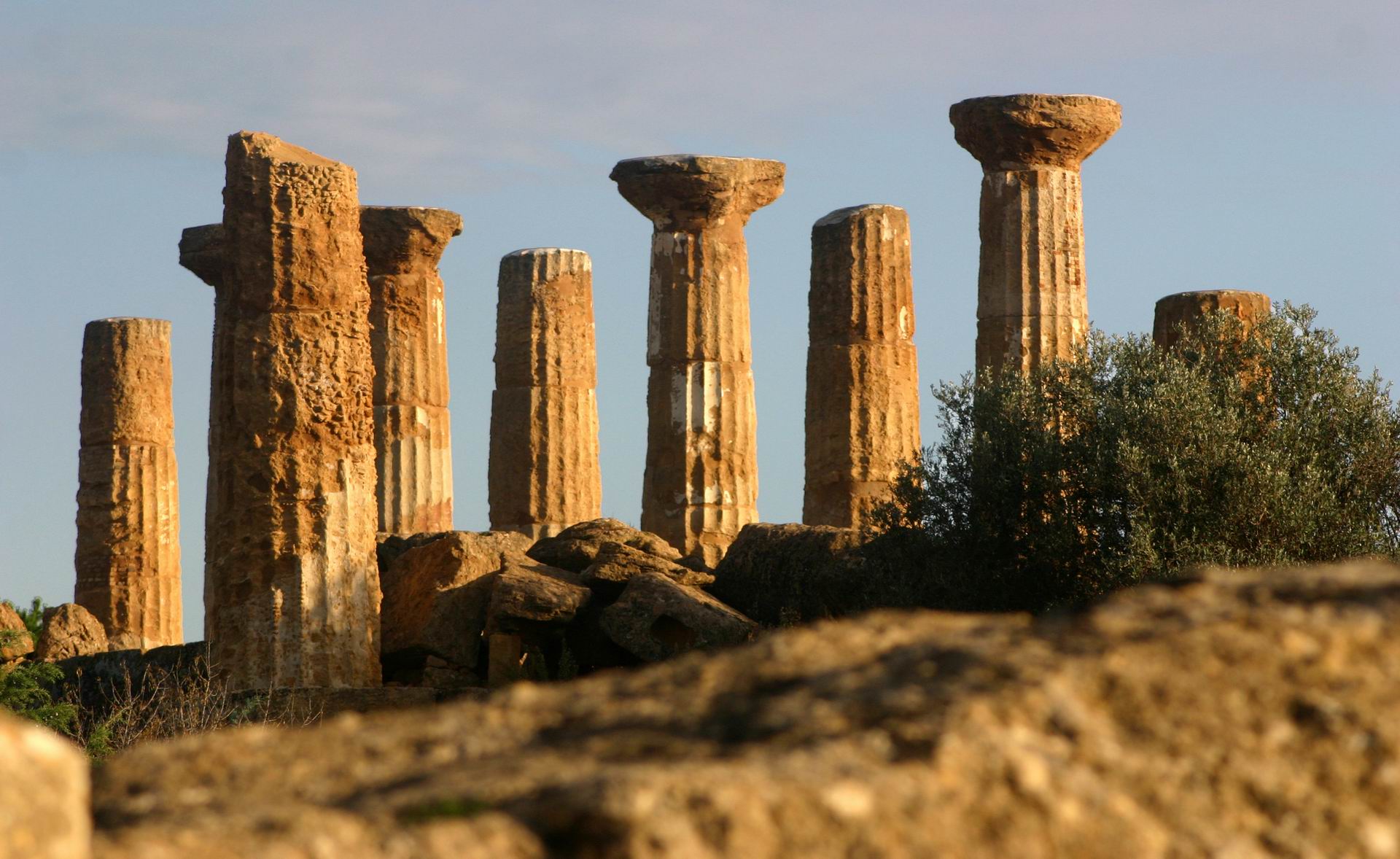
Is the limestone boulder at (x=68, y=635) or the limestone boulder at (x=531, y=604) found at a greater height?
the limestone boulder at (x=531, y=604)

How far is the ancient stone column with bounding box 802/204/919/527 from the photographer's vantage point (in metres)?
21.4

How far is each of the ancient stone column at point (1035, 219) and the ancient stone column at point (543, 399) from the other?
615 centimetres

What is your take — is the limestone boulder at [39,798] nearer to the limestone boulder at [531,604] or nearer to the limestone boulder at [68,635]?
the limestone boulder at [531,604]

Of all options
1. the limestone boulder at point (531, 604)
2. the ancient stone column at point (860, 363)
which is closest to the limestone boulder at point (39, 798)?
the limestone boulder at point (531, 604)

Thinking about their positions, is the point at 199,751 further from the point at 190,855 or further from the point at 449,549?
the point at 449,549

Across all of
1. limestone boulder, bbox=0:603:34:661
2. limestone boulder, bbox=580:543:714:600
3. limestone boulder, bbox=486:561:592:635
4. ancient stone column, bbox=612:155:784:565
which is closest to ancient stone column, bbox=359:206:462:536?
ancient stone column, bbox=612:155:784:565

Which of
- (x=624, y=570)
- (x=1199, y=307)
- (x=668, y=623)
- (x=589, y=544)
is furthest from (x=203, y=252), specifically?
(x=1199, y=307)

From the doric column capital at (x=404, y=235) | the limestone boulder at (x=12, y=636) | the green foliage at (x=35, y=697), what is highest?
the doric column capital at (x=404, y=235)

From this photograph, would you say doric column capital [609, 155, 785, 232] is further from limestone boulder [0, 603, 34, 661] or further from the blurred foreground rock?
the blurred foreground rock

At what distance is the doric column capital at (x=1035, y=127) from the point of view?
1927 cm

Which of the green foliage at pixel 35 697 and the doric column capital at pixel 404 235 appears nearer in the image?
the green foliage at pixel 35 697

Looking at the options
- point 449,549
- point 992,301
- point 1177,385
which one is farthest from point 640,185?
point 1177,385

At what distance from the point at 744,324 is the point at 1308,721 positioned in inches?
768

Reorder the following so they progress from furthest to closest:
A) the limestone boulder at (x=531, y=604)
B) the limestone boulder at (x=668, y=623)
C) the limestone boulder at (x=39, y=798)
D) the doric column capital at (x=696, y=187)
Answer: the doric column capital at (x=696, y=187) < the limestone boulder at (x=531, y=604) < the limestone boulder at (x=668, y=623) < the limestone boulder at (x=39, y=798)
